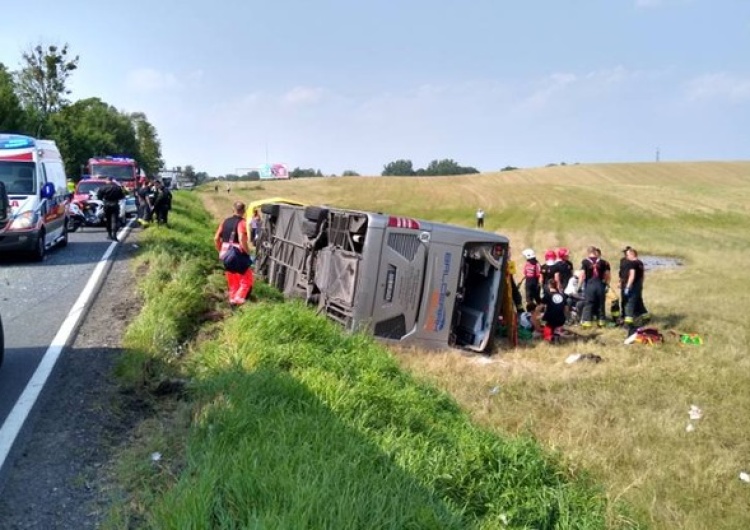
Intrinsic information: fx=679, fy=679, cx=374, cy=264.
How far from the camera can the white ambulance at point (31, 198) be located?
36.4 feet

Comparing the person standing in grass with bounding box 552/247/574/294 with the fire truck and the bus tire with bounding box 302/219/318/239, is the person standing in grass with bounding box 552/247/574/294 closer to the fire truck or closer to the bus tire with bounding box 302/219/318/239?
the bus tire with bounding box 302/219/318/239

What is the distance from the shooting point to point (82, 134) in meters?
49.4

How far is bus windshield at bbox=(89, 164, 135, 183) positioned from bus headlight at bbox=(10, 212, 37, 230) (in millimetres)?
15247

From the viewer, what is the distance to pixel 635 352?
33.8 feet

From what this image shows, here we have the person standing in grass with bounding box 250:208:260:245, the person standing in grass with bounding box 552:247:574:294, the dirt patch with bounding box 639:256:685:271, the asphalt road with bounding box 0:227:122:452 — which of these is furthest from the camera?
the dirt patch with bounding box 639:256:685:271

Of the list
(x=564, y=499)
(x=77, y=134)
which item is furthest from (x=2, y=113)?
(x=564, y=499)

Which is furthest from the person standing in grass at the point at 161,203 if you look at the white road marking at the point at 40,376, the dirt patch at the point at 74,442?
the dirt patch at the point at 74,442

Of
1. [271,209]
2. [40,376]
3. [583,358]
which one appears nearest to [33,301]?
[40,376]

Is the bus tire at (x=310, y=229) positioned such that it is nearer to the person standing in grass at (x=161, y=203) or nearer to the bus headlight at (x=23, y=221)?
the bus headlight at (x=23, y=221)

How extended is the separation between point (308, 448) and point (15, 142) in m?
11.2

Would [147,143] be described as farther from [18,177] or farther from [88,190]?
[18,177]

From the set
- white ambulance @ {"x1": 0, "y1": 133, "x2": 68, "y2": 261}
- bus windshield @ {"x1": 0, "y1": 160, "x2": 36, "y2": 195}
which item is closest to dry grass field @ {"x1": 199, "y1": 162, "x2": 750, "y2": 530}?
white ambulance @ {"x1": 0, "y1": 133, "x2": 68, "y2": 261}

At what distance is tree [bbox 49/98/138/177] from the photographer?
4491 cm

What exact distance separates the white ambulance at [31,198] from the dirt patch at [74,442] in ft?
Answer: 17.4
